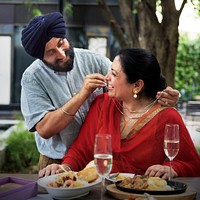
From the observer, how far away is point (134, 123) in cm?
259

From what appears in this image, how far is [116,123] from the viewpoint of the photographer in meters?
2.62

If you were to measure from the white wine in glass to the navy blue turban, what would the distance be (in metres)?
0.85

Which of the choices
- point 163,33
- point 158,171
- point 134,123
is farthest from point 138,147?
point 163,33

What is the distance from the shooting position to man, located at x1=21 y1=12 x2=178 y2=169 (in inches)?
100

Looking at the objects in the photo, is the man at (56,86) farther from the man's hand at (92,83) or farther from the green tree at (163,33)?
the green tree at (163,33)

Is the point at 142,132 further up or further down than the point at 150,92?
further down

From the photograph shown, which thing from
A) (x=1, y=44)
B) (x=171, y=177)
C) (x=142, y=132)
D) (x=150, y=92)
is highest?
(x=1, y=44)

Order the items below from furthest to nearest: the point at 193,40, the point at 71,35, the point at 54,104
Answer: the point at 193,40, the point at 71,35, the point at 54,104

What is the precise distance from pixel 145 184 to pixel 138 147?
480 mm

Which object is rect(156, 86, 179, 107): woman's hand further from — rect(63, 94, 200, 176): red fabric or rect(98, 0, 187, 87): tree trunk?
rect(98, 0, 187, 87): tree trunk

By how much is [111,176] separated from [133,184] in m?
0.21

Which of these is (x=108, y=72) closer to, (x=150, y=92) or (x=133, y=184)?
(x=150, y=92)

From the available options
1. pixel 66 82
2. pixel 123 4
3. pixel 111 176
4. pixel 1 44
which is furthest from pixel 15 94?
pixel 111 176

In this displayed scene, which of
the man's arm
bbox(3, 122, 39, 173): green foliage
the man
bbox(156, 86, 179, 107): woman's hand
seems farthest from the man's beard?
bbox(3, 122, 39, 173): green foliage
